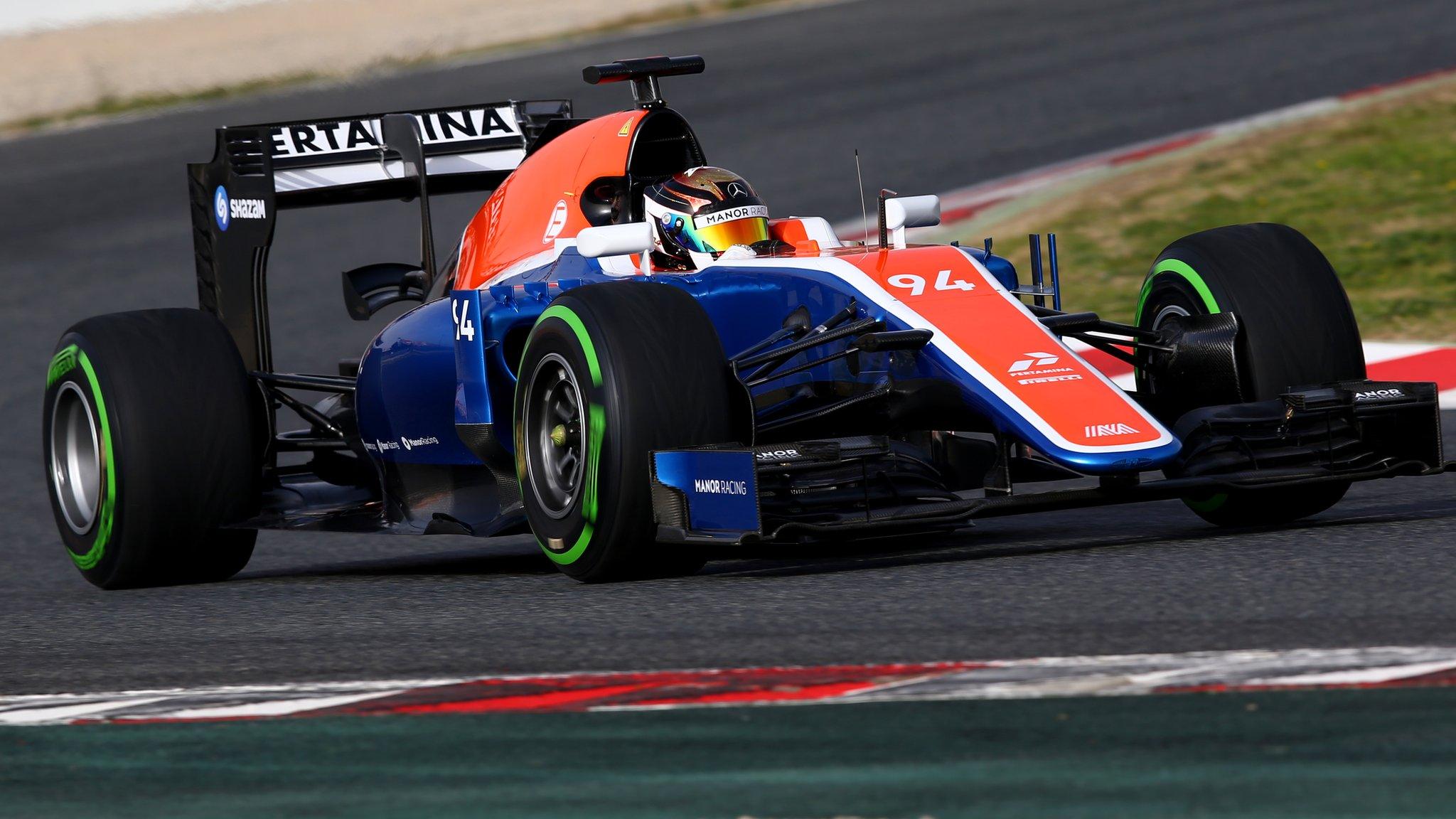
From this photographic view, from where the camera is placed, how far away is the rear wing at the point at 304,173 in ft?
29.2

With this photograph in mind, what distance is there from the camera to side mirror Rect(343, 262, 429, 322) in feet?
29.0

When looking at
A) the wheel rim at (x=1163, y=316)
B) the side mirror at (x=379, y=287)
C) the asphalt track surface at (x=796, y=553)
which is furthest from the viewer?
the side mirror at (x=379, y=287)

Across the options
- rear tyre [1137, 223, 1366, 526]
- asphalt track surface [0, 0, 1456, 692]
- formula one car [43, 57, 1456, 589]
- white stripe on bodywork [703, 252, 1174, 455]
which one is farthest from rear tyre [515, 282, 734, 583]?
rear tyre [1137, 223, 1366, 526]

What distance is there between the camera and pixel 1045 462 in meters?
6.61

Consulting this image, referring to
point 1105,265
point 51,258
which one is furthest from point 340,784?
point 51,258

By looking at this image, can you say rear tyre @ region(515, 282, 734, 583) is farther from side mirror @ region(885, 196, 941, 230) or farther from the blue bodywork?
side mirror @ region(885, 196, 941, 230)

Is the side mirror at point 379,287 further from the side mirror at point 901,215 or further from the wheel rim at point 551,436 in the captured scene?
the wheel rim at point 551,436

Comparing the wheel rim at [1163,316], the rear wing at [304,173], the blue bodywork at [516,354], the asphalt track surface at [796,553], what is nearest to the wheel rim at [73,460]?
the asphalt track surface at [796,553]

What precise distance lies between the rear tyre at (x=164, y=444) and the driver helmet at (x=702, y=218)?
154cm

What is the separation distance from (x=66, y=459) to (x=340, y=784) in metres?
4.49

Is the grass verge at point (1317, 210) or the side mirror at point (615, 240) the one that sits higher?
the grass verge at point (1317, 210)

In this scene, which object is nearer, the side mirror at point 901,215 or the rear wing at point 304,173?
the side mirror at point 901,215

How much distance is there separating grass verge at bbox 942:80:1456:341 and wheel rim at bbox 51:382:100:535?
5.85 metres

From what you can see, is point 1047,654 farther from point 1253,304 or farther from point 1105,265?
point 1105,265
